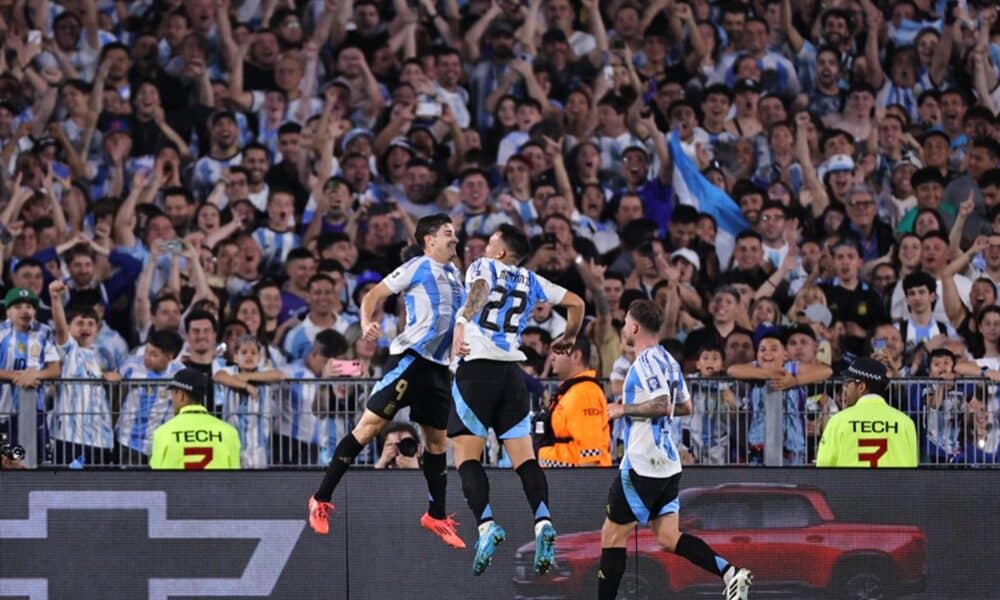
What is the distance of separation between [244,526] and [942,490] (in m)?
5.29

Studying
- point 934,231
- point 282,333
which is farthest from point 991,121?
point 282,333

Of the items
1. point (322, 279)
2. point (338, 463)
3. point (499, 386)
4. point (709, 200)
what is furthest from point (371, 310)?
point (709, 200)

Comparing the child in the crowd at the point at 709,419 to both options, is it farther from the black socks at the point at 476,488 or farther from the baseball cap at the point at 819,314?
the black socks at the point at 476,488

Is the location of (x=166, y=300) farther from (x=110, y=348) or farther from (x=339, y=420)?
(x=339, y=420)

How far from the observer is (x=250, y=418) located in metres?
15.8

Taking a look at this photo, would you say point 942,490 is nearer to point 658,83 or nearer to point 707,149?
point 707,149

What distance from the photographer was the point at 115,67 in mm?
20219

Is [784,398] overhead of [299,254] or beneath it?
beneath

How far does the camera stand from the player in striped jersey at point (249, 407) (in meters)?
15.6

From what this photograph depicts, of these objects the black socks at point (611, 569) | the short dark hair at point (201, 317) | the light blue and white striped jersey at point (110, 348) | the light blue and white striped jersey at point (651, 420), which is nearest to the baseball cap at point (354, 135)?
the light blue and white striped jersey at point (110, 348)

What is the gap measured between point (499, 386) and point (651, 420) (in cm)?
104

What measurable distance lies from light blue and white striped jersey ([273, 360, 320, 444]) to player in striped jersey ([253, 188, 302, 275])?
10.4 feet

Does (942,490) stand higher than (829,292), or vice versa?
(829,292)

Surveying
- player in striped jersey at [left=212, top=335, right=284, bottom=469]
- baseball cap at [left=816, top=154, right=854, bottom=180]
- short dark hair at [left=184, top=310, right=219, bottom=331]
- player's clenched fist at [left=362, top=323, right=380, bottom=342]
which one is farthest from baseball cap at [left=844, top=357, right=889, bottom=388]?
short dark hair at [left=184, top=310, right=219, bottom=331]
